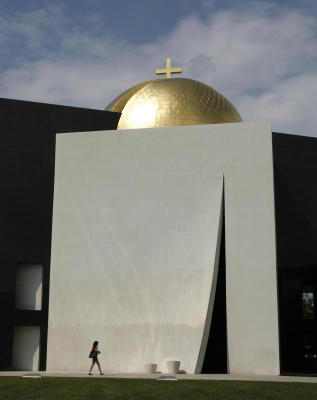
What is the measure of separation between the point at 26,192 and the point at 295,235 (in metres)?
10.6

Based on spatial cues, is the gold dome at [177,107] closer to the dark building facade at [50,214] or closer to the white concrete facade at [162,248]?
the white concrete facade at [162,248]

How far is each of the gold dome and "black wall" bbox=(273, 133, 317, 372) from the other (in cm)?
312

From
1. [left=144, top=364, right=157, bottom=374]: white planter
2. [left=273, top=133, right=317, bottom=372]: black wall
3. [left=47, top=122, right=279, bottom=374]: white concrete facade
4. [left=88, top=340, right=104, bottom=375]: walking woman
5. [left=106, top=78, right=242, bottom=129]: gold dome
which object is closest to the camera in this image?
[left=88, top=340, right=104, bottom=375]: walking woman

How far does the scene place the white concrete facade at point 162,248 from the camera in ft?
63.7

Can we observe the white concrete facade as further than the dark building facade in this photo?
No

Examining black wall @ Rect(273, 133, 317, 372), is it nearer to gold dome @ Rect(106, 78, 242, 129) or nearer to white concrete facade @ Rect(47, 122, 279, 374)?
gold dome @ Rect(106, 78, 242, 129)

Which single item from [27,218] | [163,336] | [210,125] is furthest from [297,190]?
[27,218]

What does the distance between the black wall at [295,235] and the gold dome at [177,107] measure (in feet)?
10.2

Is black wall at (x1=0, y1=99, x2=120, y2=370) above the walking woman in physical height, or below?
above

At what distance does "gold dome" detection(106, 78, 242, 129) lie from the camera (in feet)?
73.5

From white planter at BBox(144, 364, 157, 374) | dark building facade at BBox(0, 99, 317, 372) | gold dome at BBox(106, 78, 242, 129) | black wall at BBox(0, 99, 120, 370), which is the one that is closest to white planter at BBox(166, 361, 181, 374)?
white planter at BBox(144, 364, 157, 374)

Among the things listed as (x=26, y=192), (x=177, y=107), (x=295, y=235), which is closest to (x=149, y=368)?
(x=26, y=192)

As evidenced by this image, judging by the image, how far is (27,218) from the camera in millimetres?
23656

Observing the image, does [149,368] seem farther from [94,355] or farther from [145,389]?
[145,389]
